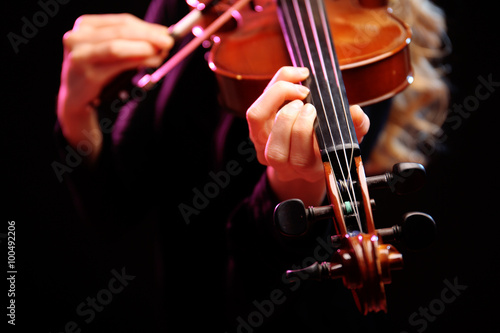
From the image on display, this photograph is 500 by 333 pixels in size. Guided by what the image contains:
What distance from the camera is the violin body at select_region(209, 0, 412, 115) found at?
714mm

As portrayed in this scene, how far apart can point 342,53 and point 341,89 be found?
0.16m

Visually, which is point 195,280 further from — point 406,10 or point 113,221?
point 406,10

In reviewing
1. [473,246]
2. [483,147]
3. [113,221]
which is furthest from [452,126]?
[113,221]

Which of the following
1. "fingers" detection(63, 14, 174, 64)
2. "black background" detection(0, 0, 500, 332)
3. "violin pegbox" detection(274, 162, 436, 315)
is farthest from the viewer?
"black background" detection(0, 0, 500, 332)

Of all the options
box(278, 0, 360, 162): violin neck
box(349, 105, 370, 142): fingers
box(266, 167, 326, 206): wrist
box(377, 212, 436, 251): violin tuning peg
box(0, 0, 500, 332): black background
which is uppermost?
box(278, 0, 360, 162): violin neck

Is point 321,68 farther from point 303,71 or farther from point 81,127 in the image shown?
point 81,127

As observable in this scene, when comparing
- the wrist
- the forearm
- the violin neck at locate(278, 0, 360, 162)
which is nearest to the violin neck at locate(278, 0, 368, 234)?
the violin neck at locate(278, 0, 360, 162)

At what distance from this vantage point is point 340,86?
640mm

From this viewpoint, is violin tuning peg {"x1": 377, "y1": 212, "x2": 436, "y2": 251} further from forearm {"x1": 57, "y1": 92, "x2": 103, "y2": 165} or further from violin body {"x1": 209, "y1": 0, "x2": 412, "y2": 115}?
forearm {"x1": 57, "y1": 92, "x2": 103, "y2": 165}

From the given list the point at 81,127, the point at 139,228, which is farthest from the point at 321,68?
the point at 139,228

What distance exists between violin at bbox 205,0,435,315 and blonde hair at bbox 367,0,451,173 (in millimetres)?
231

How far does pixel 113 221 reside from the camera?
926 mm

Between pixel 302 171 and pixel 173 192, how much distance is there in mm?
491

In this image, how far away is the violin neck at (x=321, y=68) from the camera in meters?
0.57
